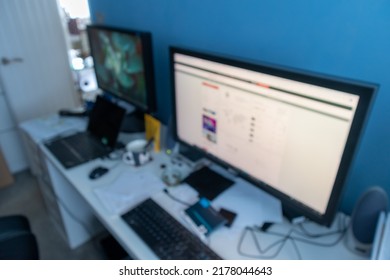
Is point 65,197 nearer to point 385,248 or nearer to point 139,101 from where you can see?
point 139,101

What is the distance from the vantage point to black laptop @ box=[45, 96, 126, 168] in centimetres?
128

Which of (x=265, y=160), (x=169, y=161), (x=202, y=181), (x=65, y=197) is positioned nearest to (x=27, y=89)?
(x=65, y=197)

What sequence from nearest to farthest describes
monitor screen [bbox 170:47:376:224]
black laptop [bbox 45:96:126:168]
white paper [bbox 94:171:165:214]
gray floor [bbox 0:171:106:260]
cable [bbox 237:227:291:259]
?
monitor screen [bbox 170:47:376:224] < cable [bbox 237:227:291:259] < white paper [bbox 94:171:165:214] < black laptop [bbox 45:96:126:168] < gray floor [bbox 0:171:106:260]

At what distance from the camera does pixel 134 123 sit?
155cm

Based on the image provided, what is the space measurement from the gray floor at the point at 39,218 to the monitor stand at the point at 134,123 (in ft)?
2.42

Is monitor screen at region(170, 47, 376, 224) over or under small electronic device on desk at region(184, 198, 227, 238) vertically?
over

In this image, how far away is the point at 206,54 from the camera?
2.85 feet

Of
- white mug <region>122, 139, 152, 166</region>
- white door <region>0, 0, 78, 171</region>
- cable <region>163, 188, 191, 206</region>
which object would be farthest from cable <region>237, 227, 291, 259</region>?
white door <region>0, 0, 78, 171</region>

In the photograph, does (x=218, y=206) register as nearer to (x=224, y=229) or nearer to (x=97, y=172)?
(x=224, y=229)

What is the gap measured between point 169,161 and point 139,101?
0.36 meters

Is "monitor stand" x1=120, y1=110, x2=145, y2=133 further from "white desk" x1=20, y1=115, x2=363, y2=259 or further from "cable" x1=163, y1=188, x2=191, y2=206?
"cable" x1=163, y1=188, x2=191, y2=206

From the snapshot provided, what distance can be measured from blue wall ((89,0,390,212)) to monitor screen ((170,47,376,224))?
0.22 meters

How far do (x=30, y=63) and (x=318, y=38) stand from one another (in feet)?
7.40

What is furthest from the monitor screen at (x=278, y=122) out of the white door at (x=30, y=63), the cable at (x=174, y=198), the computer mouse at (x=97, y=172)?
the white door at (x=30, y=63)
